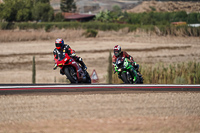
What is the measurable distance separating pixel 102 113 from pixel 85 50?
28.8 m

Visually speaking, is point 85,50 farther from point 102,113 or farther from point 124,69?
point 102,113

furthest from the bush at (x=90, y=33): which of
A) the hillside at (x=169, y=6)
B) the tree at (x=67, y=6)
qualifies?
the tree at (x=67, y=6)

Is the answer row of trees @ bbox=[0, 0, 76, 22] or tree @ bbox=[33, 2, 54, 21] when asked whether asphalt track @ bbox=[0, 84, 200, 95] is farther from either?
tree @ bbox=[33, 2, 54, 21]

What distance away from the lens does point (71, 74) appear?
14.4m

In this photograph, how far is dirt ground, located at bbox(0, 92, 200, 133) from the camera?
8352 mm

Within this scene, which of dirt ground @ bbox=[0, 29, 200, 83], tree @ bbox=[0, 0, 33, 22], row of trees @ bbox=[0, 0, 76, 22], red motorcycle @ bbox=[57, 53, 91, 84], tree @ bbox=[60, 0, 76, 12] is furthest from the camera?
tree @ bbox=[60, 0, 76, 12]

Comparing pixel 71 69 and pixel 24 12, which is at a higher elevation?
pixel 24 12

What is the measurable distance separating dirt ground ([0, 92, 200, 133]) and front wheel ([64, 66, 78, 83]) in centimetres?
268

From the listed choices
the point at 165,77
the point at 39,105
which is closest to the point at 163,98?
the point at 39,105

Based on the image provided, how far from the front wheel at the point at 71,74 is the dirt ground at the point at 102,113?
2.68 m

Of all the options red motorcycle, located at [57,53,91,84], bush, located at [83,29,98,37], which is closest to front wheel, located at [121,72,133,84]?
red motorcycle, located at [57,53,91,84]

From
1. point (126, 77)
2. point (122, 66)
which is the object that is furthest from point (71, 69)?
point (126, 77)

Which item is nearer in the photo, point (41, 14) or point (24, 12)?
point (24, 12)

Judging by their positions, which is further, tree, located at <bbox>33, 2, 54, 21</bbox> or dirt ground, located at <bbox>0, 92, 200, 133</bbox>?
tree, located at <bbox>33, 2, 54, 21</bbox>
